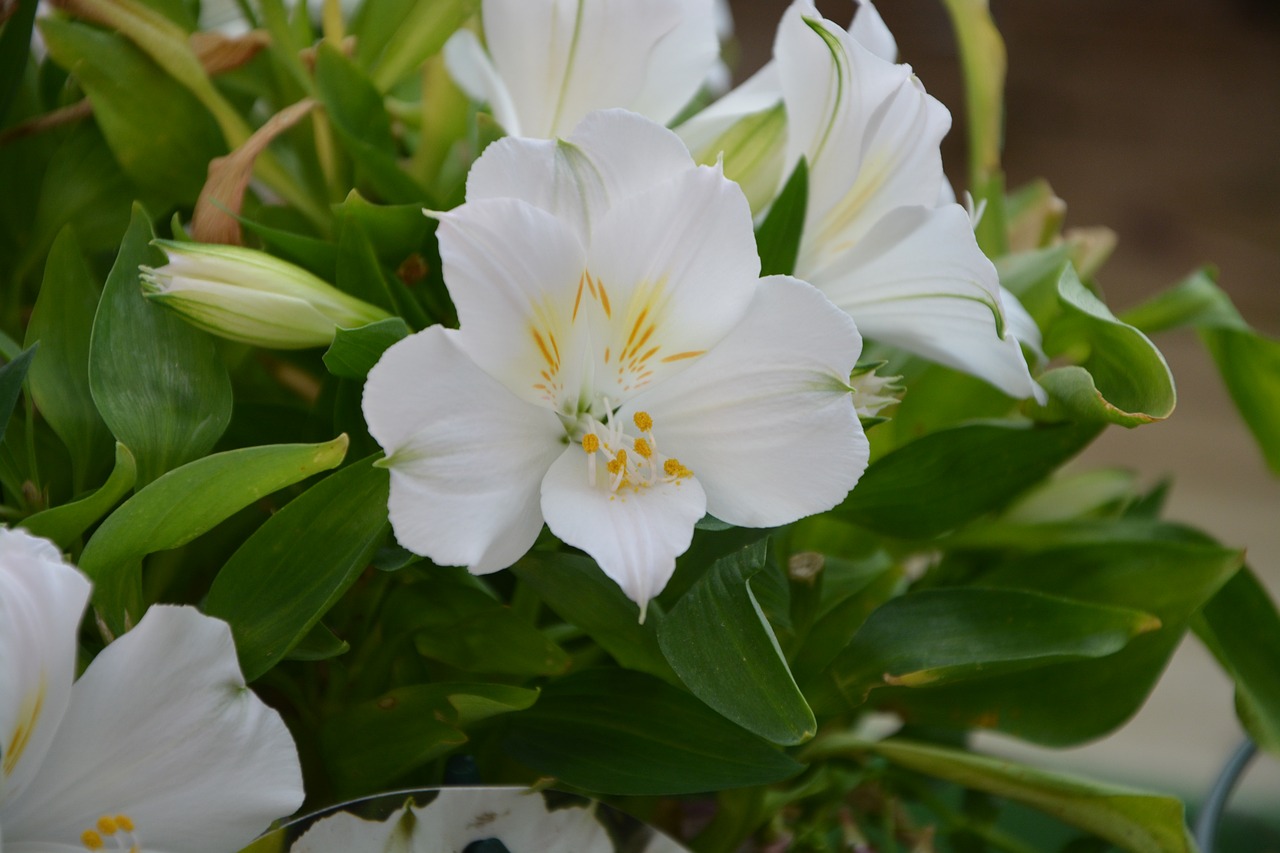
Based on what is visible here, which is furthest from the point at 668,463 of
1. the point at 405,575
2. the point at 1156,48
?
the point at 1156,48

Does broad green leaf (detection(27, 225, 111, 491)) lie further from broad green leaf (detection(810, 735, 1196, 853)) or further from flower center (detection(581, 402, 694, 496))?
broad green leaf (detection(810, 735, 1196, 853))

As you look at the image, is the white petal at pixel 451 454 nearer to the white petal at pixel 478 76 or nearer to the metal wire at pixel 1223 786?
the white petal at pixel 478 76

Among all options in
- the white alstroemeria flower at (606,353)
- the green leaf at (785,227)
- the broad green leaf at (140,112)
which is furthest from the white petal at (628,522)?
the broad green leaf at (140,112)

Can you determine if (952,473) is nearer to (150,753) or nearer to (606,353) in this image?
(606,353)

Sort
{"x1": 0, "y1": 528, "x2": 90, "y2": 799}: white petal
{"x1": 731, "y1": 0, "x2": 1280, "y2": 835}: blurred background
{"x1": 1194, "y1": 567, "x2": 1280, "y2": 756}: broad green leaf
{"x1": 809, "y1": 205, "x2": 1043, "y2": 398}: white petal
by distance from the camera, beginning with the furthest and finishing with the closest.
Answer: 1. {"x1": 731, "y1": 0, "x2": 1280, "y2": 835}: blurred background
2. {"x1": 1194, "y1": 567, "x2": 1280, "y2": 756}: broad green leaf
3. {"x1": 809, "y1": 205, "x2": 1043, "y2": 398}: white petal
4. {"x1": 0, "y1": 528, "x2": 90, "y2": 799}: white petal

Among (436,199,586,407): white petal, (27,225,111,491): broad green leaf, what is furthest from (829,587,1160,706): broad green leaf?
(27,225,111,491): broad green leaf

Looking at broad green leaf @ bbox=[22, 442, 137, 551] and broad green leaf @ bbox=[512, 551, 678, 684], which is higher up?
broad green leaf @ bbox=[22, 442, 137, 551]
